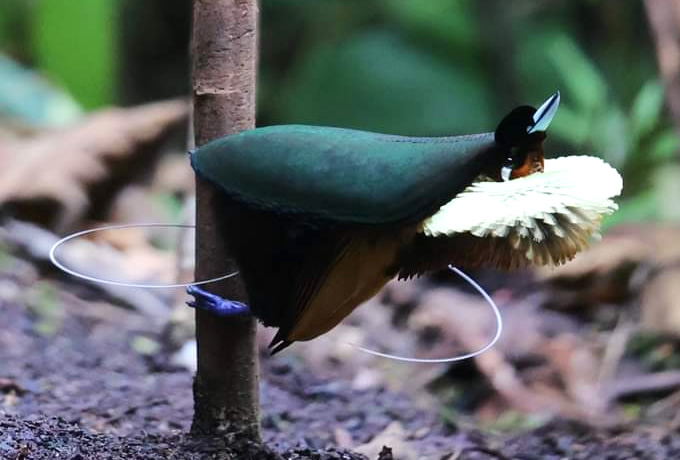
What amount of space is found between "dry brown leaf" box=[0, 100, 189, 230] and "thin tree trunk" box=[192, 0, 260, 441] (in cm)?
163

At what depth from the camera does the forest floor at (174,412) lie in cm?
Answer: 115

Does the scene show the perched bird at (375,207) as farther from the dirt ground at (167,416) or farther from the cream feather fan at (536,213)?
the dirt ground at (167,416)

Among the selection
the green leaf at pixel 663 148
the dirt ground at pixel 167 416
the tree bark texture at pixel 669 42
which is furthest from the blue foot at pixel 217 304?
the green leaf at pixel 663 148

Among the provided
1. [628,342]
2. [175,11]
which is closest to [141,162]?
[628,342]

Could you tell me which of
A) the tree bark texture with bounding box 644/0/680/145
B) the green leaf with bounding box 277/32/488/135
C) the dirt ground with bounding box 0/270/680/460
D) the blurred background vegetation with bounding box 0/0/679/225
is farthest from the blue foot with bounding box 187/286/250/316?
the green leaf with bounding box 277/32/488/135

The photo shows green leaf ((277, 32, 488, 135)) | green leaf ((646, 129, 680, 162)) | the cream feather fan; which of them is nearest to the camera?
the cream feather fan

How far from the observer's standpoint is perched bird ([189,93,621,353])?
93 cm

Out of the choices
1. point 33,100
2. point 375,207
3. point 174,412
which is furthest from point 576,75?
point 375,207

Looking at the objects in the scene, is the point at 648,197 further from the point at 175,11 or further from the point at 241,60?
the point at 175,11

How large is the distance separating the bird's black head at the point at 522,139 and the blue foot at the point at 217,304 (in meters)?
0.33

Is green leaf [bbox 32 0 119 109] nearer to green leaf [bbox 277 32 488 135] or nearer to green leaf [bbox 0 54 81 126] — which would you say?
green leaf [bbox 0 54 81 126]

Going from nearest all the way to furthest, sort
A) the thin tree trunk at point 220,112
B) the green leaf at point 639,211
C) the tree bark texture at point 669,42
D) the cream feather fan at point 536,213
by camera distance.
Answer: the cream feather fan at point 536,213
the thin tree trunk at point 220,112
the tree bark texture at point 669,42
the green leaf at point 639,211

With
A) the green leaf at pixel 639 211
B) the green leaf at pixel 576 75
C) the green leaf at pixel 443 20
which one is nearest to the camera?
the green leaf at pixel 639 211

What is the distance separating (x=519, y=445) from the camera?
61.6 inches
